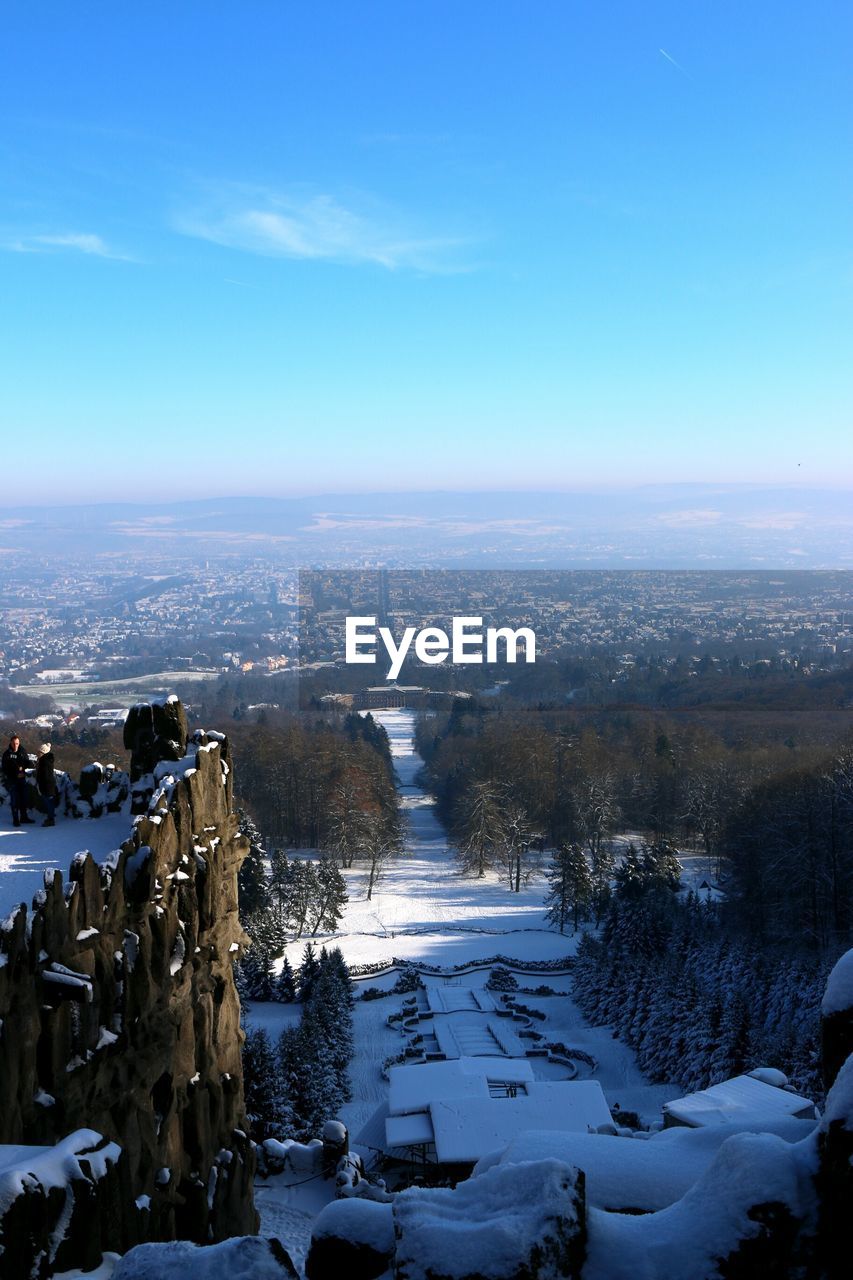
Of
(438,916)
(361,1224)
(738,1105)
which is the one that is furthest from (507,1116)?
(438,916)

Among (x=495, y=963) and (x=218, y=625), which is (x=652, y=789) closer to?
(x=495, y=963)

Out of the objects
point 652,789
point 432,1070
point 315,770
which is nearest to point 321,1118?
point 432,1070

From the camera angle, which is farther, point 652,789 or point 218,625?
point 218,625

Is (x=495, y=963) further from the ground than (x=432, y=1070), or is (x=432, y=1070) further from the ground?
(x=432, y=1070)

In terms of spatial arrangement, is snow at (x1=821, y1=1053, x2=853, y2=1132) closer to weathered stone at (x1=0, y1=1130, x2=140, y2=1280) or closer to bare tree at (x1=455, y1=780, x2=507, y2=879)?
weathered stone at (x1=0, y1=1130, x2=140, y2=1280)

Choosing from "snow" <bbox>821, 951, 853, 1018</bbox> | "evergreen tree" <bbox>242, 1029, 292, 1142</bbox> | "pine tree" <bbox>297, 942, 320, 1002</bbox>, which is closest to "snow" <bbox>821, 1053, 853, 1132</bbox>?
"snow" <bbox>821, 951, 853, 1018</bbox>

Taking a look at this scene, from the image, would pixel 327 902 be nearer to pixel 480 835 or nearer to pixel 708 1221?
pixel 480 835
